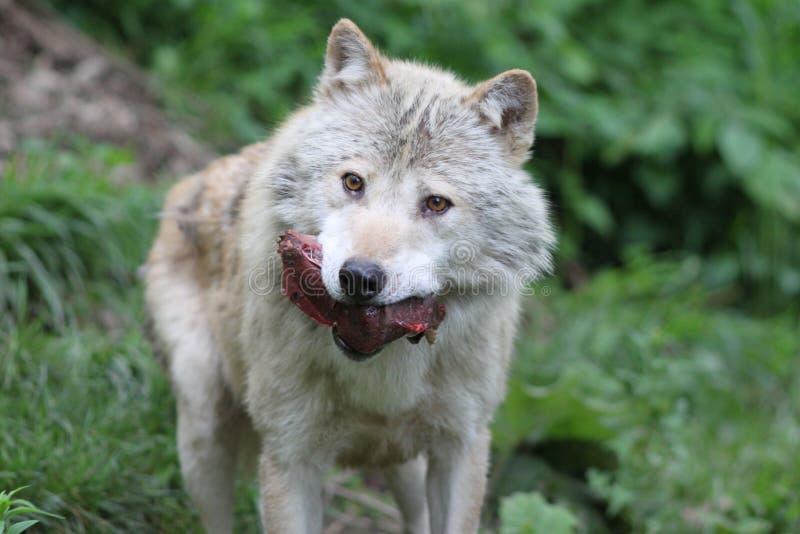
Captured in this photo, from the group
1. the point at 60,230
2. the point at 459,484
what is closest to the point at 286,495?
the point at 459,484

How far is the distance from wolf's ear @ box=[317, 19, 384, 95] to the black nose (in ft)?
3.28

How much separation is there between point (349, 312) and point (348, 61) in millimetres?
1110

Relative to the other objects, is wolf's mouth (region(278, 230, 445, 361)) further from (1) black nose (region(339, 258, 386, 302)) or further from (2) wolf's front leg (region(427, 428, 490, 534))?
(2) wolf's front leg (region(427, 428, 490, 534))

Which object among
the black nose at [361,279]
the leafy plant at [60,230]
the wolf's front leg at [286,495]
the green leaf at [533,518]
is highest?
the black nose at [361,279]

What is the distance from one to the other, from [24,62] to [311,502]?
200 inches

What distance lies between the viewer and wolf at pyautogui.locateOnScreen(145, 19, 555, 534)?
11.5ft

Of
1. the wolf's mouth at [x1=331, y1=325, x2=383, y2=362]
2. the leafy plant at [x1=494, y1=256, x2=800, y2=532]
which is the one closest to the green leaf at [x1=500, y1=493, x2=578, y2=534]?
the leafy plant at [x1=494, y1=256, x2=800, y2=532]

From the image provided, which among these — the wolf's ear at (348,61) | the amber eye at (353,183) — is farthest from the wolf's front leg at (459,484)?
the wolf's ear at (348,61)

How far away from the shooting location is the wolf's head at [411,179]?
3348 millimetres

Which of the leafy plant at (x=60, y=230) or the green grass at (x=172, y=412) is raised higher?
the leafy plant at (x=60, y=230)

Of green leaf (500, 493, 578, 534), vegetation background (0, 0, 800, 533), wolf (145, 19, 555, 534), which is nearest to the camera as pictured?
wolf (145, 19, 555, 534)

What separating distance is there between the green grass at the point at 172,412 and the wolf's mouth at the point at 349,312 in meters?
1.52

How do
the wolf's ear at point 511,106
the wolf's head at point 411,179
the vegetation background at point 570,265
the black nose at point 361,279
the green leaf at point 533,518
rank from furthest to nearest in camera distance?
the vegetation background at point 570,265, the green leaf at point 533,518, the wolf's ear at point 511,106, the wolf's head at point 411,179, the black nose at point 361,279

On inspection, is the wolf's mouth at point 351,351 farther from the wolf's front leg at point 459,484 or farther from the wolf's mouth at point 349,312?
the wolf's front leg at point 459,484
